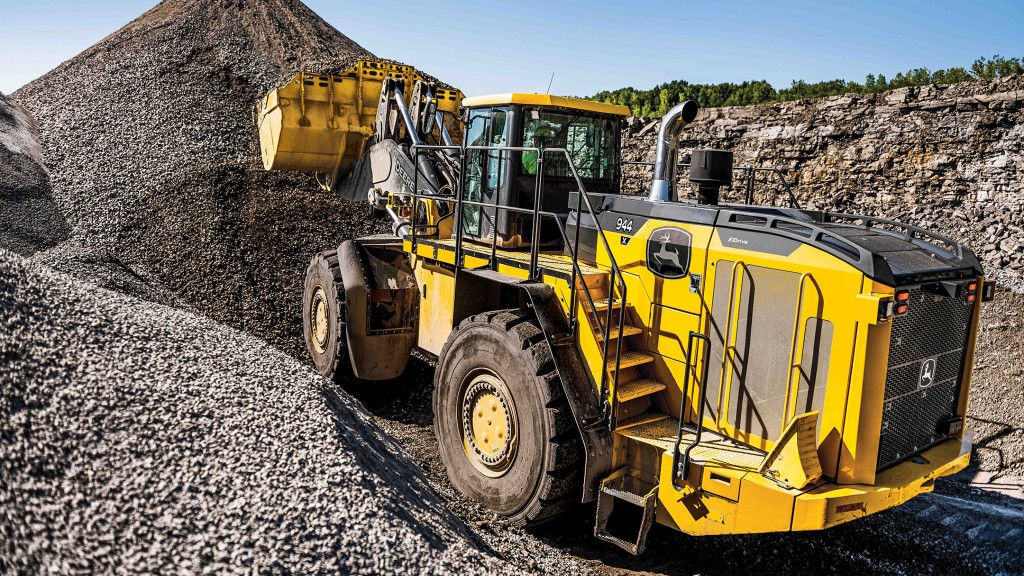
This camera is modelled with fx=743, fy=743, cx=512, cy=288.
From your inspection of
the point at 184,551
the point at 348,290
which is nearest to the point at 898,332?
the point at 184,551

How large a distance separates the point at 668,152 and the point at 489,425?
2.59 metres

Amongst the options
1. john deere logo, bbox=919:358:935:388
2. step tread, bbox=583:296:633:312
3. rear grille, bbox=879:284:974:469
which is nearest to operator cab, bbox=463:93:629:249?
step tread, bbox=583:296:633:312

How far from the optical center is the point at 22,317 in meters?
4.73

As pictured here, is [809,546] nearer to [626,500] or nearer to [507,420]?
[626,500]

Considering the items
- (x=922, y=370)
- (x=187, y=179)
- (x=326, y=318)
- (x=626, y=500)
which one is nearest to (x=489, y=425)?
(x=626, y=500)

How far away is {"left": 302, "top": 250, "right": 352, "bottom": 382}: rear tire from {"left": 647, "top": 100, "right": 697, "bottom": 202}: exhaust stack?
157 inches

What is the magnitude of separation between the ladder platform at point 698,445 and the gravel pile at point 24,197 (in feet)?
36.3

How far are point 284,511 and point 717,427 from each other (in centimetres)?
288

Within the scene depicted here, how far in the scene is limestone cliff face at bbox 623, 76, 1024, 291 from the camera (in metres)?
9.73

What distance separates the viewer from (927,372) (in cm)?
500

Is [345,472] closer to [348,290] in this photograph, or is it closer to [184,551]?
[184,551]

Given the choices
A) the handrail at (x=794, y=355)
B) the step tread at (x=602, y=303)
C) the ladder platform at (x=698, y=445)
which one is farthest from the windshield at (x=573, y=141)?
the handrail at (x=794, y=355)

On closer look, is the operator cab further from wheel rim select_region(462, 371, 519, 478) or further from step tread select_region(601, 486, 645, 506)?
step tread select_region(601, 486, 645, 506)

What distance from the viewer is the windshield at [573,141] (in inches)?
258
